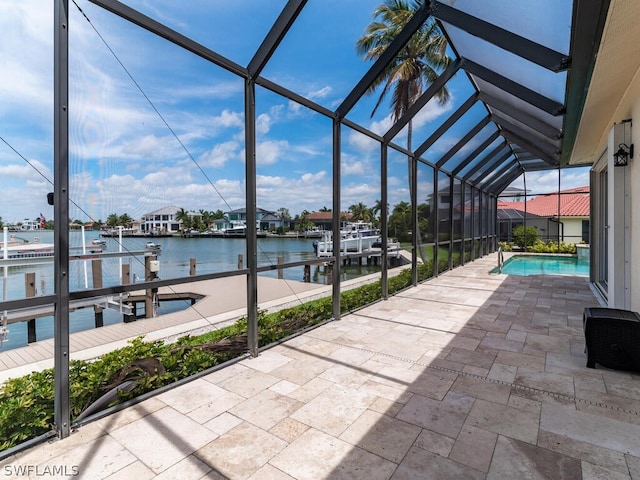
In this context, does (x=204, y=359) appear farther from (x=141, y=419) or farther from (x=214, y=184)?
(x=214, y=184)

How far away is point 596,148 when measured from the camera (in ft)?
22.2

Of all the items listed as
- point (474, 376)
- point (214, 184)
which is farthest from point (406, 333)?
point (214, 184)

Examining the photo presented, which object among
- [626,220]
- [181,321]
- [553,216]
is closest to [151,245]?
[181,321]

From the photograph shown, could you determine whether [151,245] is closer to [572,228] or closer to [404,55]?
[404,55]

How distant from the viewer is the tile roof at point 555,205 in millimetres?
17766

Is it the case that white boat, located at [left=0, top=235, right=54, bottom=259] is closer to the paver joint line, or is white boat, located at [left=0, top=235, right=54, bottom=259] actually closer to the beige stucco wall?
the paver joint line

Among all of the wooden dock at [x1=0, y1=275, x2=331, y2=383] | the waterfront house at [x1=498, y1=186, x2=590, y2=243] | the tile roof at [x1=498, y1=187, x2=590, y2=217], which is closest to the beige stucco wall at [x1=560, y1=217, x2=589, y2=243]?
the waterfront house at [x1=498, y1=186, x2=590, y2=243]

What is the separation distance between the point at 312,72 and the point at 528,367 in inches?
143

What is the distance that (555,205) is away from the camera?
62.4 ft

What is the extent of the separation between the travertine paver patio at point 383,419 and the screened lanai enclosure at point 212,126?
468 millimetres

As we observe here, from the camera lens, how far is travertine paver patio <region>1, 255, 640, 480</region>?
1.85 meters

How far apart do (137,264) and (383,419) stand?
2050 mm

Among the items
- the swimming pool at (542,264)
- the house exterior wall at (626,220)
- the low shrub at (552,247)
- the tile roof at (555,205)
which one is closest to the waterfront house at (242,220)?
the house exterior wall at (626,220)

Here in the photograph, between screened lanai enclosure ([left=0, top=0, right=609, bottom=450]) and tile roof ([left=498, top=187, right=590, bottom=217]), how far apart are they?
48.2 ft
